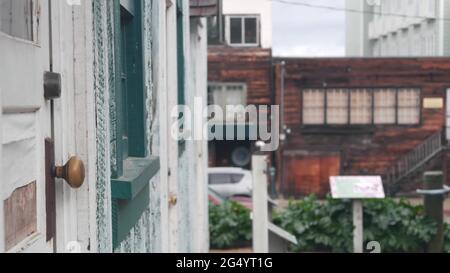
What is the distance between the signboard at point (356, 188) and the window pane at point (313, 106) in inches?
521

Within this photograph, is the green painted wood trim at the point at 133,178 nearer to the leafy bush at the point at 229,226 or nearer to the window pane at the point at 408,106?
the leafy bush at the point at 229,226

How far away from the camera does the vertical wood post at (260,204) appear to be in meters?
7.97

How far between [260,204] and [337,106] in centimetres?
1457

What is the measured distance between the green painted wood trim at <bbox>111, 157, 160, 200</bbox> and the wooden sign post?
17.4ft

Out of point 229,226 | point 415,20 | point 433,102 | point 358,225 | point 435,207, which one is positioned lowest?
point 229,226

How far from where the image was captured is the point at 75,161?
2.12m

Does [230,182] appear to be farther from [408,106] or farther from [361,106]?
[408,106]

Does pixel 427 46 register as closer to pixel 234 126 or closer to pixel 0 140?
pixel 0 140

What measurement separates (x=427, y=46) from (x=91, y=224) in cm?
453

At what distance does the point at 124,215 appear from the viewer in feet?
10.3

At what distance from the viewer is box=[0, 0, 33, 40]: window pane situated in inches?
71.2

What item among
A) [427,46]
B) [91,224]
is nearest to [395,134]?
[427,46]

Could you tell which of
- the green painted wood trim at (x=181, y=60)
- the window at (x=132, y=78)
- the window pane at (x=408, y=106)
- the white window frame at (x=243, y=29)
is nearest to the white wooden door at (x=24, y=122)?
the window at (x=132, y=78)

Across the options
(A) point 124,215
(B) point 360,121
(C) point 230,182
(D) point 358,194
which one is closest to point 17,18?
(A) point 124,215
